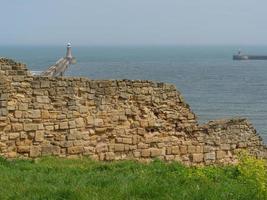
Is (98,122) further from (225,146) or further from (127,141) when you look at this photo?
(225,146)

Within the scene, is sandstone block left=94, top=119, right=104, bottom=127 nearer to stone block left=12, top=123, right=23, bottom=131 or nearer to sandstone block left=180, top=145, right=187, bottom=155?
stone block left=12, top=123, right=23, bottom=131

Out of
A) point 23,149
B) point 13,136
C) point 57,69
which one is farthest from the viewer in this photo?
point 57,69

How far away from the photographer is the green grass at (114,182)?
8.33 metres

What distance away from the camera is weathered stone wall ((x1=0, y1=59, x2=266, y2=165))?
1156 centimetres

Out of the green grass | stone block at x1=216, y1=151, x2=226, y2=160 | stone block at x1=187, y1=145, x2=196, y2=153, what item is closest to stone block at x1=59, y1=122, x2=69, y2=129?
the green grass

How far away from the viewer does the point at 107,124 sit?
12.3m

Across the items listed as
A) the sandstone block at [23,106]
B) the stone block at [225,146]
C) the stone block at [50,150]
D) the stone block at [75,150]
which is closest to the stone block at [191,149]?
the stone block at [225,146]

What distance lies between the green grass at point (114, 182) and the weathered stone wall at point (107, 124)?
651 millimetres

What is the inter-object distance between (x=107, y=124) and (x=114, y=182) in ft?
10.7

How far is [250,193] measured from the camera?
841 centimetres

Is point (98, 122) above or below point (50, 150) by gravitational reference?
above

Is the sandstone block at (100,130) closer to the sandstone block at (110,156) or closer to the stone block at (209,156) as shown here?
the sandstone block at (110,156)

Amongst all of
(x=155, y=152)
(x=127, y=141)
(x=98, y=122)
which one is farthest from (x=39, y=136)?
(x=155, y=152)

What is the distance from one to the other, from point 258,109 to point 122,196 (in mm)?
26407
